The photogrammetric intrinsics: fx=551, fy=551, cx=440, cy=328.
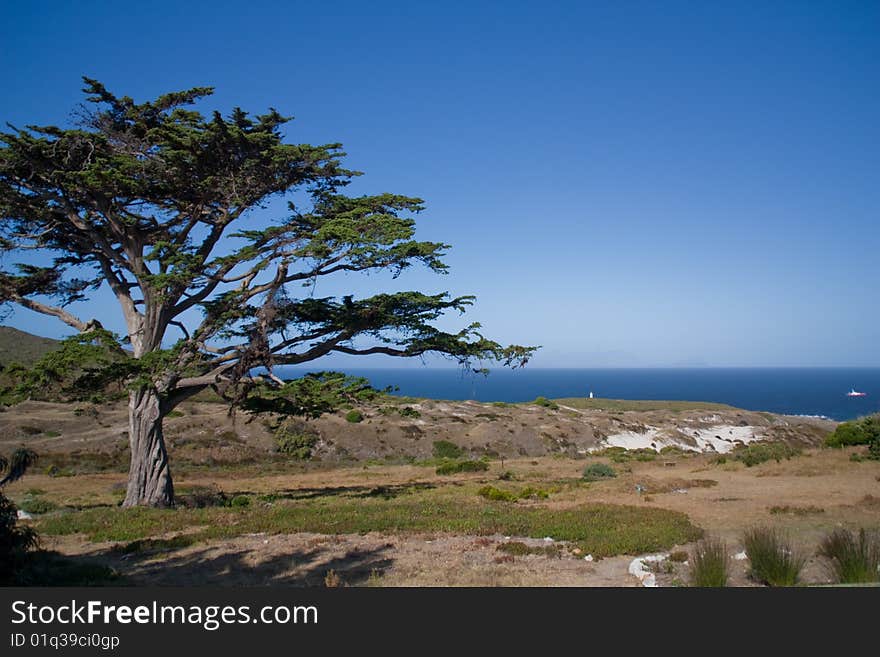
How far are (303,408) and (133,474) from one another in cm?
560

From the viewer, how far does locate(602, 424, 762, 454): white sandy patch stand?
2021 inches

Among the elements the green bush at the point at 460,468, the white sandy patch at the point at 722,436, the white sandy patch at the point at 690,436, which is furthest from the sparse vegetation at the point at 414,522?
the white sandy patch at the point at 722,436

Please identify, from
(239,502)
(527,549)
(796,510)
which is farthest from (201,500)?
(796,510)

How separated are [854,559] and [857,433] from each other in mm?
27094

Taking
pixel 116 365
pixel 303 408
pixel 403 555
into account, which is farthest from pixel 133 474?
pixel 403 555

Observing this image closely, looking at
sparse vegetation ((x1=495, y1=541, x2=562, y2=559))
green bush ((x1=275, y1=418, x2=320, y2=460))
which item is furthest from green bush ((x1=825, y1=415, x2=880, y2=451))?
green bush ((x1=275, y1=418, x2=320, y2=460))

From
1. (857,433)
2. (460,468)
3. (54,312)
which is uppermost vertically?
(54,312)

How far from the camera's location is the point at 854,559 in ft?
24.6

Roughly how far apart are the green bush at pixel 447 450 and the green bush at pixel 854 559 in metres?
36.1

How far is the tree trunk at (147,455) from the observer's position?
A: 57.1 ft

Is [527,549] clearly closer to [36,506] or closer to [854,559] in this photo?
[854,559]

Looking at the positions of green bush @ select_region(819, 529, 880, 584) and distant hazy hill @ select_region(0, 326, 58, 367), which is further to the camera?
distant hazy hill @ select_region(0, 326, 58, 367)

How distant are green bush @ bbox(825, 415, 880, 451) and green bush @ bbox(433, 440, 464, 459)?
968 inches

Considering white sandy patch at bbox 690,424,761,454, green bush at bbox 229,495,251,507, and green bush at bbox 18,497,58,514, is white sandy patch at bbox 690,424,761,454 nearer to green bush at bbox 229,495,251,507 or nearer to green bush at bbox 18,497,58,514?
green bush at bbox 229,495,251,507
